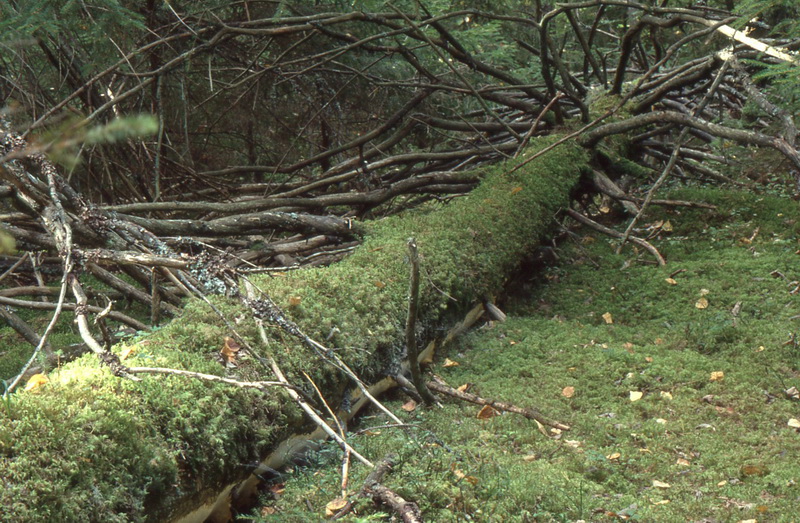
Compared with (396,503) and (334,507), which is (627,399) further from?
(334,507)

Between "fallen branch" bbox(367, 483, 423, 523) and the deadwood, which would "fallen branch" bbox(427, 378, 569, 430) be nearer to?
the deadwood

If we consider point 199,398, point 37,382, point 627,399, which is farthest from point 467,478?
point 37,382

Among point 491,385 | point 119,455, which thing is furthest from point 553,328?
point 119,455

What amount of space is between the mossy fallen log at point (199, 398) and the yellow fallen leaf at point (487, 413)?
0.66m

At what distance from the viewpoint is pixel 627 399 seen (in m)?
3.89

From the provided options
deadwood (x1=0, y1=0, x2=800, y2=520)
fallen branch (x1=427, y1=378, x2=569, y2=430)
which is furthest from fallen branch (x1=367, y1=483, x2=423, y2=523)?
fallen branch (x1=427, y1=378, x2=569, y2=430)

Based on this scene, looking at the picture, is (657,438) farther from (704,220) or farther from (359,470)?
(704,220)

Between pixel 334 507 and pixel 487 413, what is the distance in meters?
1.61

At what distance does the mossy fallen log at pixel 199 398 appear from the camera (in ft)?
6.81

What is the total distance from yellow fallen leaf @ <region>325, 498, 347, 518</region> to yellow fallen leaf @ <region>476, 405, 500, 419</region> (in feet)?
4.99

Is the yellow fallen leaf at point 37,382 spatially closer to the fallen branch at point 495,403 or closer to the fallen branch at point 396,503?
the fallen branch at point 396,503

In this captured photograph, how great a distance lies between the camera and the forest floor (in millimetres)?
2697

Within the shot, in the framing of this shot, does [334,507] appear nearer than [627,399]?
Yes

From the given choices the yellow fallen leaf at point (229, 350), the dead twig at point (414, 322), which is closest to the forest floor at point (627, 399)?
the dead twig at point (414, 322)
